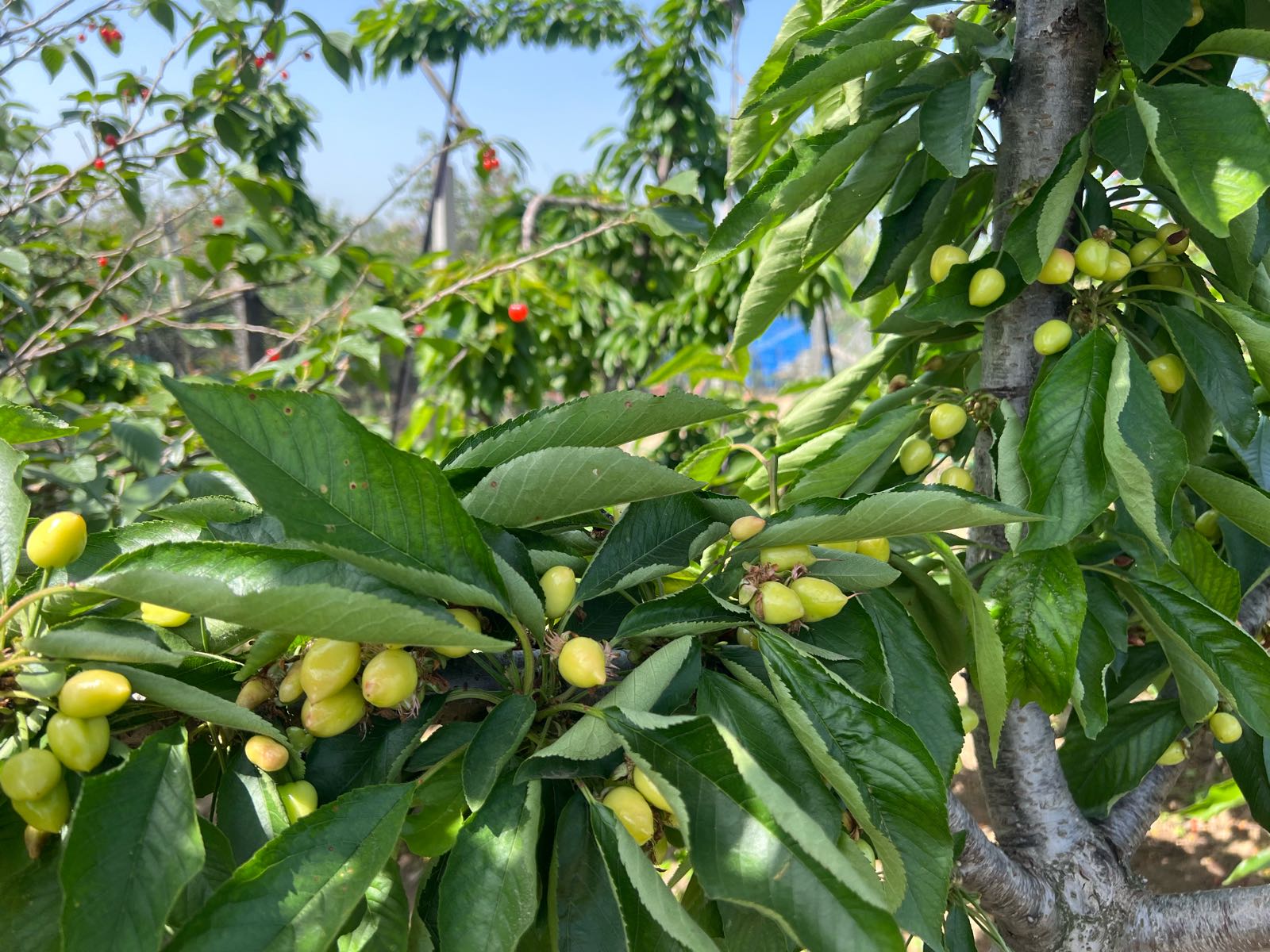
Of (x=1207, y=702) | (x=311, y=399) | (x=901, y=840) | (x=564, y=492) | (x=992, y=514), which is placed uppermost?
(x=311, y=399)

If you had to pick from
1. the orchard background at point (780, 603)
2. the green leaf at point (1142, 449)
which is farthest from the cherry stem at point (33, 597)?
the green leaf at point (1142, 449)

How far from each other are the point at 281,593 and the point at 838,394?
0.77 metres

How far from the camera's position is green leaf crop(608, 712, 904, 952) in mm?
369

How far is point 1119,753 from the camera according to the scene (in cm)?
99

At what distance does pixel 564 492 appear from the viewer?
470 mm

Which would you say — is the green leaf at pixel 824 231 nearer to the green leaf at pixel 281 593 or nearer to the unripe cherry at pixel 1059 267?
the unripe cherry at pixel 1059 267

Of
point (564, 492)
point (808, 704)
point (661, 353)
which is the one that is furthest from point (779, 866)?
point (661, 353)

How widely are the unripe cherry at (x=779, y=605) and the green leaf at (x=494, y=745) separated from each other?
14cm

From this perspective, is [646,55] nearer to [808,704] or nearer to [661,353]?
[661,353]

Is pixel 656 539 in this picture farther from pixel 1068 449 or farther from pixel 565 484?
pixel 1068 449

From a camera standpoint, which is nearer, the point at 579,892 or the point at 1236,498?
the point at 579,892

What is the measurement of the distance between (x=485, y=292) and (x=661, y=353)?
33.1 inches

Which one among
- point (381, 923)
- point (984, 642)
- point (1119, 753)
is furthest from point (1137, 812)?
point (381, 923)

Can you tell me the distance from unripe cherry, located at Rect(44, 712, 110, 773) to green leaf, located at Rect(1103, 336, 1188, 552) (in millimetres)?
656
